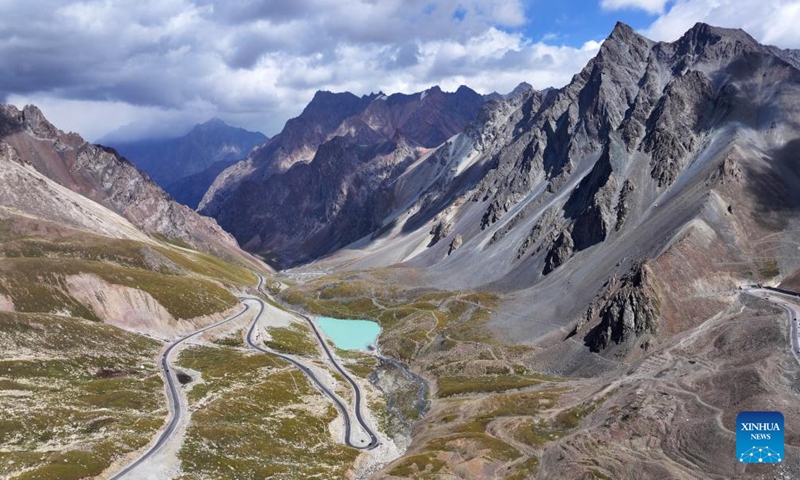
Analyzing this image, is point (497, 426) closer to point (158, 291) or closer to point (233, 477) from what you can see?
point (233, 477)

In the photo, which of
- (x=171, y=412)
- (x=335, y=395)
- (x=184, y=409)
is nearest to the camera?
(x=171, y=412)

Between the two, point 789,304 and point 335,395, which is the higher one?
point 789,304

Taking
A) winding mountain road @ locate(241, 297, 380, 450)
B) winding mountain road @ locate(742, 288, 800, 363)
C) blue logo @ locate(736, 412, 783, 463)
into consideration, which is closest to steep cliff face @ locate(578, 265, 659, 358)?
winding mountain road @ locate(742, 288, 800, 363)

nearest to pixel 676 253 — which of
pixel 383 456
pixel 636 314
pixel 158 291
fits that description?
pixel 636 314

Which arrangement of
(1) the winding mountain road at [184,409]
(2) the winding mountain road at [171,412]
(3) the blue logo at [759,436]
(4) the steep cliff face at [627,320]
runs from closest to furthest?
(3) the blue logo at [759,436]
(2) the winding mountain road at [171,412]
(1) the winding mountain road at [184,409]
(4) the steep cliff face at [627,320]

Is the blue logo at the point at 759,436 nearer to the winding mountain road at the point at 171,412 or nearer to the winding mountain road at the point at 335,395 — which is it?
the winding mountain road at the point at 335,395

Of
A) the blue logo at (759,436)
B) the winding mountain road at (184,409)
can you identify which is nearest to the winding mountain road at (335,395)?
the winding mountain road at (184,409)

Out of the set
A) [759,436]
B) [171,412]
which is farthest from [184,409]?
[759,436]

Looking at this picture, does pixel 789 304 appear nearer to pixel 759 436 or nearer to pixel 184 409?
pixel 759 436

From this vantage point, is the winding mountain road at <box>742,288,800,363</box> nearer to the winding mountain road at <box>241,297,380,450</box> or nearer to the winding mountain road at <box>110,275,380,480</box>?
the winding mountain road at <box>241,297,380,450</box>

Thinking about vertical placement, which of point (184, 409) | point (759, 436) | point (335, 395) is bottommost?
point (184, 409)

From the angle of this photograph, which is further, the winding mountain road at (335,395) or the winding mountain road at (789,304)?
the winding mountain road at (335,395)
